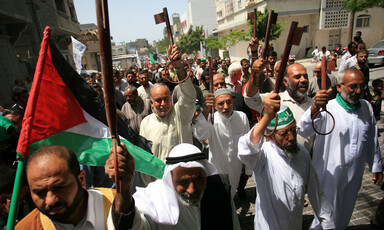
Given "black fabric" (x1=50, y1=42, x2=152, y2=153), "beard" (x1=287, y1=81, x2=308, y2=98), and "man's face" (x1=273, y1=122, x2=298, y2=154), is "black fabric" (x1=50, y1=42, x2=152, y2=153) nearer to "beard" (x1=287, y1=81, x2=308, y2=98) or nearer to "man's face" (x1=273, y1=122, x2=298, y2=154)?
"man's face" (x1=273, y1=122, x2=298, y2=154)

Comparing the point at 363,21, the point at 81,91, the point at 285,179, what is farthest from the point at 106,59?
the point at 363,21

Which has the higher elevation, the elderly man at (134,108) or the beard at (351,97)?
the beard at (351,97)

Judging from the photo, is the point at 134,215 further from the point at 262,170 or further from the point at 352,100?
the point at 352,100

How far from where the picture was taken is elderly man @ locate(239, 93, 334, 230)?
2.15 m

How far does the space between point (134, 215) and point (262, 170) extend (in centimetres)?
139

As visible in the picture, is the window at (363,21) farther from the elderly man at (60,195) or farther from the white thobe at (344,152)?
the elderly man at (60,195)

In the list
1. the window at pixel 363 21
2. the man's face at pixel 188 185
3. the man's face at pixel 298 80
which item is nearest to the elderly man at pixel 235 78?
the man's face at pixel 298 80

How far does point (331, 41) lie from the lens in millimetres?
29797

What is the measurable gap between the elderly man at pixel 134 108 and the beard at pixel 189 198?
2.82 meters

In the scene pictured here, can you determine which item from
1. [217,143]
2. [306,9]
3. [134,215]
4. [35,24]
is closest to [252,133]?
[134,215]

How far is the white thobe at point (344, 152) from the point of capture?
2.62 metres

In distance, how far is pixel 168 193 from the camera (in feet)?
6.02

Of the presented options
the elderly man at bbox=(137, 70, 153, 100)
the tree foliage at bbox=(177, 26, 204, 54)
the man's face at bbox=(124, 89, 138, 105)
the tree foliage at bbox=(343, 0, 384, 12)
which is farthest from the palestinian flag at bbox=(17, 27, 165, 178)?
the tree foliage at bbox=(177, 26, 204, 54)

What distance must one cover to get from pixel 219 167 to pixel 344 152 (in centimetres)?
155
